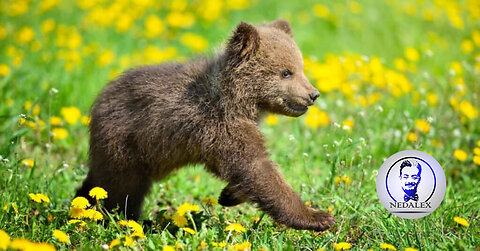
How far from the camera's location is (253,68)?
4555 millimetres

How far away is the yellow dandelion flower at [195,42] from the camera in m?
8.57

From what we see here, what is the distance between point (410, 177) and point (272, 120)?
286 cm

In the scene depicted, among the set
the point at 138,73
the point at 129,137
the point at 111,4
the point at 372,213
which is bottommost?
the point at 372,213

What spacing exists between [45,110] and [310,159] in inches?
118

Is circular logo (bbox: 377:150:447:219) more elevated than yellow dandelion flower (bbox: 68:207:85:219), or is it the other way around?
circular logo (bbox: 377:150:447:219)

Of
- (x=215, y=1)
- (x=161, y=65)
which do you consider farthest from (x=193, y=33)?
(x=161, y=65)

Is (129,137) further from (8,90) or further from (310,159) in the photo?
(8,90)

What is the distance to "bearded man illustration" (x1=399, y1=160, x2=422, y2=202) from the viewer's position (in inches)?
165

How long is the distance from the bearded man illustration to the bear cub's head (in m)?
0.88

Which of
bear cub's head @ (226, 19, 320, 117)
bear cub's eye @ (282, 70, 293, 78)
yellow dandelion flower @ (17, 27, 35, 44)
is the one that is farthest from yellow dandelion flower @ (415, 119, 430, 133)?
yellow dandelion flower @ (17, 27, 35, 44)

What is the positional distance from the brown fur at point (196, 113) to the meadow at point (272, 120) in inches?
12.3

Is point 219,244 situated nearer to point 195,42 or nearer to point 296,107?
point 296,107

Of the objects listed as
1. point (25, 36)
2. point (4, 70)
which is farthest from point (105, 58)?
point (4, 70)

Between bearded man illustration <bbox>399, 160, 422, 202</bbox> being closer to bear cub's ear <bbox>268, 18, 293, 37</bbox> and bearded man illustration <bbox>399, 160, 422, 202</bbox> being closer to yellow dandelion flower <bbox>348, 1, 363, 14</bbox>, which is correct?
bear cub's ear <bbox>268, 18, 293, 37</bbox>
